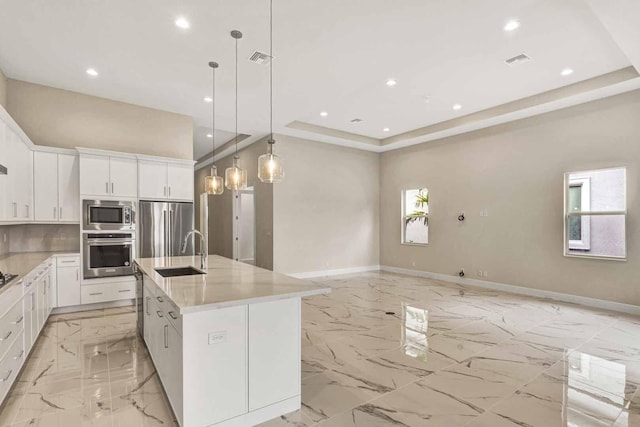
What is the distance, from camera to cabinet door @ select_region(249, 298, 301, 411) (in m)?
2.14

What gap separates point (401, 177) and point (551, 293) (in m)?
4.08

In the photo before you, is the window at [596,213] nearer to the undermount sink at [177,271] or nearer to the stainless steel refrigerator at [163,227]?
the undermount sink at [177,271]

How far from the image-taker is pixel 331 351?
3412mm

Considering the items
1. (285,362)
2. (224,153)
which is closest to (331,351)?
(285,362)

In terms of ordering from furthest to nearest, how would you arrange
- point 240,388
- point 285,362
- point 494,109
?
1. point 494,109
2. point 285,362
3. point 240,388

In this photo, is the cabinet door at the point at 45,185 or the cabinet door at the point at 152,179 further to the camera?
the cabinet door at the point at 152,179

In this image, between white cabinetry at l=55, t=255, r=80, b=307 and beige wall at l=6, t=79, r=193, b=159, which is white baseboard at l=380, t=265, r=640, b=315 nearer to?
beige wall at l=6, t=79, r=193, b=159

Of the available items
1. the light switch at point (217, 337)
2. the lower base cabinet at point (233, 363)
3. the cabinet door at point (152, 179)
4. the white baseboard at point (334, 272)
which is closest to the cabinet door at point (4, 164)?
the cabinet door at point (152, 179)

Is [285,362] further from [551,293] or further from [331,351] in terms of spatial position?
[551,293]

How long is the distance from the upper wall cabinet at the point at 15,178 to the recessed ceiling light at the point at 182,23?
206 cm

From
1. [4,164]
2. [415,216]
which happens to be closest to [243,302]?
[4,164]

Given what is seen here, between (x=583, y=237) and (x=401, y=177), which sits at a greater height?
(x=401, y=177)

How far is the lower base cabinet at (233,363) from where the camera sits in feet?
6.40

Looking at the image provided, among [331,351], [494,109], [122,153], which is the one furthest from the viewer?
[494,109]
